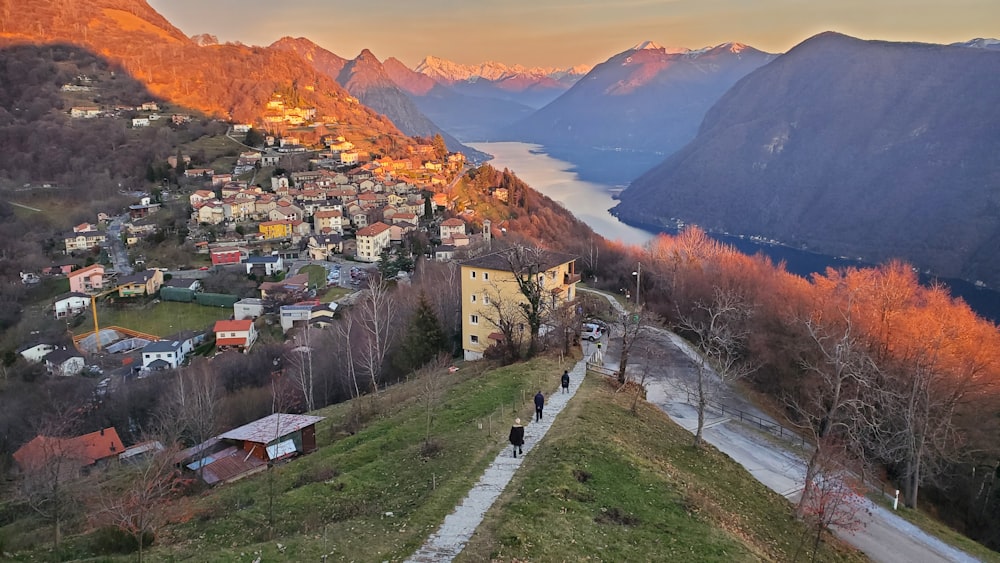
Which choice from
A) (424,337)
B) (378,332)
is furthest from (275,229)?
(424,337)

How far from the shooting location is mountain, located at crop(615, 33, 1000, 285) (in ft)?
358

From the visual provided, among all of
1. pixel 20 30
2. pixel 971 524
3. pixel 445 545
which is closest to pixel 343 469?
pixel 445 545

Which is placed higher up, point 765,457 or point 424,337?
point 424,337

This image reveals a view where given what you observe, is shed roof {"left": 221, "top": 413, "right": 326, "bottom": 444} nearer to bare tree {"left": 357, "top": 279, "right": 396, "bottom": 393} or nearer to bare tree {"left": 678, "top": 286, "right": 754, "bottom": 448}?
bare tree {"left": 357, "top": 279, "right": 396, "bottom": 393}

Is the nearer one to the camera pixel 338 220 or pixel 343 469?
pixel 343 469

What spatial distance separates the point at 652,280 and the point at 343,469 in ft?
117

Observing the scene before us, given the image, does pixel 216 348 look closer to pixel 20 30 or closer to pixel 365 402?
pixel 365 402

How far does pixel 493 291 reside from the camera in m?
29.6

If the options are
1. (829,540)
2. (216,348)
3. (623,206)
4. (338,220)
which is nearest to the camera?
(829,540)

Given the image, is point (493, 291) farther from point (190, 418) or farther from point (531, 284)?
point (190, 418)

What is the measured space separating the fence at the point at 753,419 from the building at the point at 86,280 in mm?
62170

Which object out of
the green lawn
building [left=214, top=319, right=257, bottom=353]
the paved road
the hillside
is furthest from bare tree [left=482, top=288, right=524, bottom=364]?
the green lawn

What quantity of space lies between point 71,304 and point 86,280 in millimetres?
4234

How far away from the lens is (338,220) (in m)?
78.7
